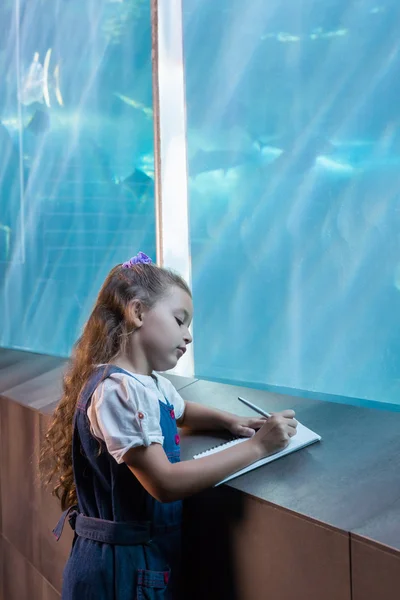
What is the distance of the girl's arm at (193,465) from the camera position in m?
1.05

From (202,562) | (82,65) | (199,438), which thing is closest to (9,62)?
(82,65)

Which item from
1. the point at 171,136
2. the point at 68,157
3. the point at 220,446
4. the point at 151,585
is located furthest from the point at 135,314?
the point at 68,157

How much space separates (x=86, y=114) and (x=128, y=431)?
2.30m

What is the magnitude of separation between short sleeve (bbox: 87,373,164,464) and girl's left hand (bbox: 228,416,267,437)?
330 mm

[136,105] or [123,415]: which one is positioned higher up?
[136,105]

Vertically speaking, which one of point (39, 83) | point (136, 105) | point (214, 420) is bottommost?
point (214, 420)

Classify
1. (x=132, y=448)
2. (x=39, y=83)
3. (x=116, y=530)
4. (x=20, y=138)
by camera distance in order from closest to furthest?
(x=132, y=448) → (x=116, y=530) → (x=39, y=83) → (x=20, y=138)

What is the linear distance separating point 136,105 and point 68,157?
0.68 m

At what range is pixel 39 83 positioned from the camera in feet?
11.1

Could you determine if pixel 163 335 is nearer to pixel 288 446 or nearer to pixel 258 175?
pixel 288 446

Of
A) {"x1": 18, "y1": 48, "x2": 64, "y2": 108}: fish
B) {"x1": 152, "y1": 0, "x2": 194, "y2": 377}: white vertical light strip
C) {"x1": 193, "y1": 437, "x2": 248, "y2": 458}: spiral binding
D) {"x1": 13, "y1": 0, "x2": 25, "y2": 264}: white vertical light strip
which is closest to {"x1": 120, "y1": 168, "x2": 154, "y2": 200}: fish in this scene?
{"x1": 152, "y1": 0, "x2": 194, "y2": 377}: white vertical light strip

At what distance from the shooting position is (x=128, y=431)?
1.06 m

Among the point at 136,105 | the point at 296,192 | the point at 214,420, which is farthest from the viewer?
the point at 136,105

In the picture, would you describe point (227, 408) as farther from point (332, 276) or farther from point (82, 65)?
point (82, 65)
